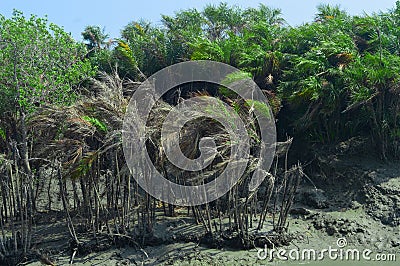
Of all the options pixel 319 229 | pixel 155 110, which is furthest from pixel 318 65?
pixel 155 110

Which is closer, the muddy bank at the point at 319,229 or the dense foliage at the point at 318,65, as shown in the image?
the muddy bank at the point at 319,229

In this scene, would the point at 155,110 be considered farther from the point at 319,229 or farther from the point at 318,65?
the point at 318,65

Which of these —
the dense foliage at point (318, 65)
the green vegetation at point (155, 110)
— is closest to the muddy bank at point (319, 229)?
the green vegetation at point (155, 110)

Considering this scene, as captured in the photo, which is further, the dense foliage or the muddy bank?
the dense foliage

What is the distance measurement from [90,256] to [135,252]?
2.75 ft

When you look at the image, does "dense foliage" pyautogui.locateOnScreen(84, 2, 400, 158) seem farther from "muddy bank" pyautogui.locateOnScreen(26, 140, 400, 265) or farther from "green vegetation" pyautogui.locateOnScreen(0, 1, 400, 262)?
"muddy bank" pyautogui.locateOnScreen(26, 140, 400, 265)

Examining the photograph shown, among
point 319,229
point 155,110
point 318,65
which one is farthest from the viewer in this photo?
point 318,65

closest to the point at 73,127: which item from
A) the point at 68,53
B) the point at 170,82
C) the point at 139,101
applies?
the point at 139,101

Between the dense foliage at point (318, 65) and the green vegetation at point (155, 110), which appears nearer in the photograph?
the green vegetation at point (155, 110)

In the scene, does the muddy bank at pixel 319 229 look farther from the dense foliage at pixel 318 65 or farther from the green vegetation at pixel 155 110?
the dense foliage at pixel 318 65

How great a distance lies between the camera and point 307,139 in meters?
14.4

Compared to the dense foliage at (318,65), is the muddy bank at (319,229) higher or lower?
lower

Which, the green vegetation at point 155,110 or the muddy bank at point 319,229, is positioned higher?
the green vegetation at point 155,110

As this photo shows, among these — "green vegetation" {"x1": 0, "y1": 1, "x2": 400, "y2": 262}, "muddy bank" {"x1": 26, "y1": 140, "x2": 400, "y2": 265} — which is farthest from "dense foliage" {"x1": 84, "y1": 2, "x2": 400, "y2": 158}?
"muddy bank" {"x1": 26, "y1": 140, "x2": 400, "y2": 265}
